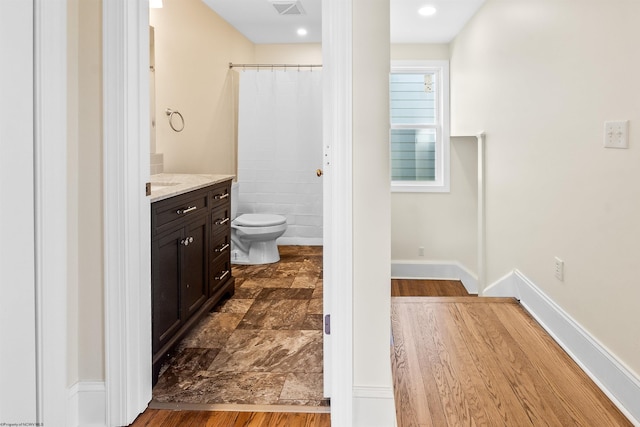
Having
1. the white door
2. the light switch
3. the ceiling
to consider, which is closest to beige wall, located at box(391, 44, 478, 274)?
the ceiling

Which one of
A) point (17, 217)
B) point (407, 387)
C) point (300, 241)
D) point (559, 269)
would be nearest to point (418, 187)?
point (300, 241)

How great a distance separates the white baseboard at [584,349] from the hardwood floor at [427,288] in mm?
1694

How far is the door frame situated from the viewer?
1988mm

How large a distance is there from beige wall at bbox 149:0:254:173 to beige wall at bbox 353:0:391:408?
2529 millimetres

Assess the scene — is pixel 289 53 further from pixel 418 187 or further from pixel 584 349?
pixel 584 349

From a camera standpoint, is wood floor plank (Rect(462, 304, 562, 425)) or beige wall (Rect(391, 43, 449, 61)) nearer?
wood floor plank (Rect(462, 304, 562, 425))

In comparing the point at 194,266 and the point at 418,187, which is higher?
the point at 418,187

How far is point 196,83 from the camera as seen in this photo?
4832 millimetres

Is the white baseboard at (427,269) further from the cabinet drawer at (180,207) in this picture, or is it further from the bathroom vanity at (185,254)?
the cabinet drawer at (180,207)

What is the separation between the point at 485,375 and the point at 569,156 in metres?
1.20

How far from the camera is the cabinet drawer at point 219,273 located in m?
3.37

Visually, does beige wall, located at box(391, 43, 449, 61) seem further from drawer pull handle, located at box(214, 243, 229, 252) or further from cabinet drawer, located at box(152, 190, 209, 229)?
cabinet drawer, located at box(152, 190, 209, 229)

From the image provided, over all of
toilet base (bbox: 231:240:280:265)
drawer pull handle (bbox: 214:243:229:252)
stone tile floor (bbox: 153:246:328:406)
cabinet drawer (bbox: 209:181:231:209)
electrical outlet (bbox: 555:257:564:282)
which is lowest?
stone tile floor (bbox: 153:246:328:406)

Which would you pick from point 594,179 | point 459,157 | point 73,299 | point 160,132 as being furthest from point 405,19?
point 73,299
